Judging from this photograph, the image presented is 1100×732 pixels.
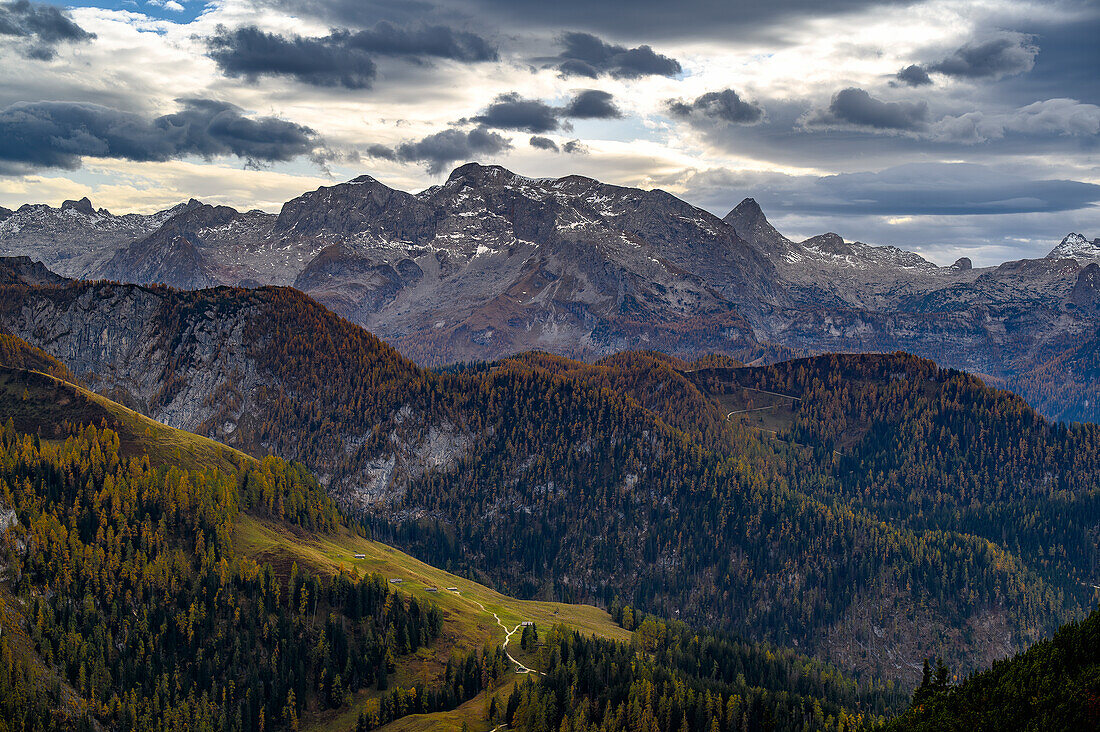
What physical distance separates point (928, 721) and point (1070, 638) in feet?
97.5

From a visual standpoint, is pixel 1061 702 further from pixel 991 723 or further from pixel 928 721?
pixel 928 721

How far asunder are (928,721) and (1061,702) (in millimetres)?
25589

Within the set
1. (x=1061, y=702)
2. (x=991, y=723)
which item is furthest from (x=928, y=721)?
(x=1061, y=702)

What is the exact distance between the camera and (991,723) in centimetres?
16438

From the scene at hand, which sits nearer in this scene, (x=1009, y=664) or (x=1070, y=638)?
(x=1070, y=638)

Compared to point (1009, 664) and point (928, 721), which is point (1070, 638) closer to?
point (1009, 664)

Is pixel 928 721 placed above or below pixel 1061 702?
below

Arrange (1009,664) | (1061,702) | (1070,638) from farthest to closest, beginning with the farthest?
(1009,664), (1070,638), (1061,702)

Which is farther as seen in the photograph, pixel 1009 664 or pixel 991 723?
pixel 1009 664

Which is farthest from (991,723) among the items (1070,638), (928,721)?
(1070,638)

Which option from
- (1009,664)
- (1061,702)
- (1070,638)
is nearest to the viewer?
(1061,702)

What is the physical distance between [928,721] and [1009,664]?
23335 millimetres

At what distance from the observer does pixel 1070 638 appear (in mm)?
173375

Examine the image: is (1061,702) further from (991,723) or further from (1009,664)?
(1009,664)
